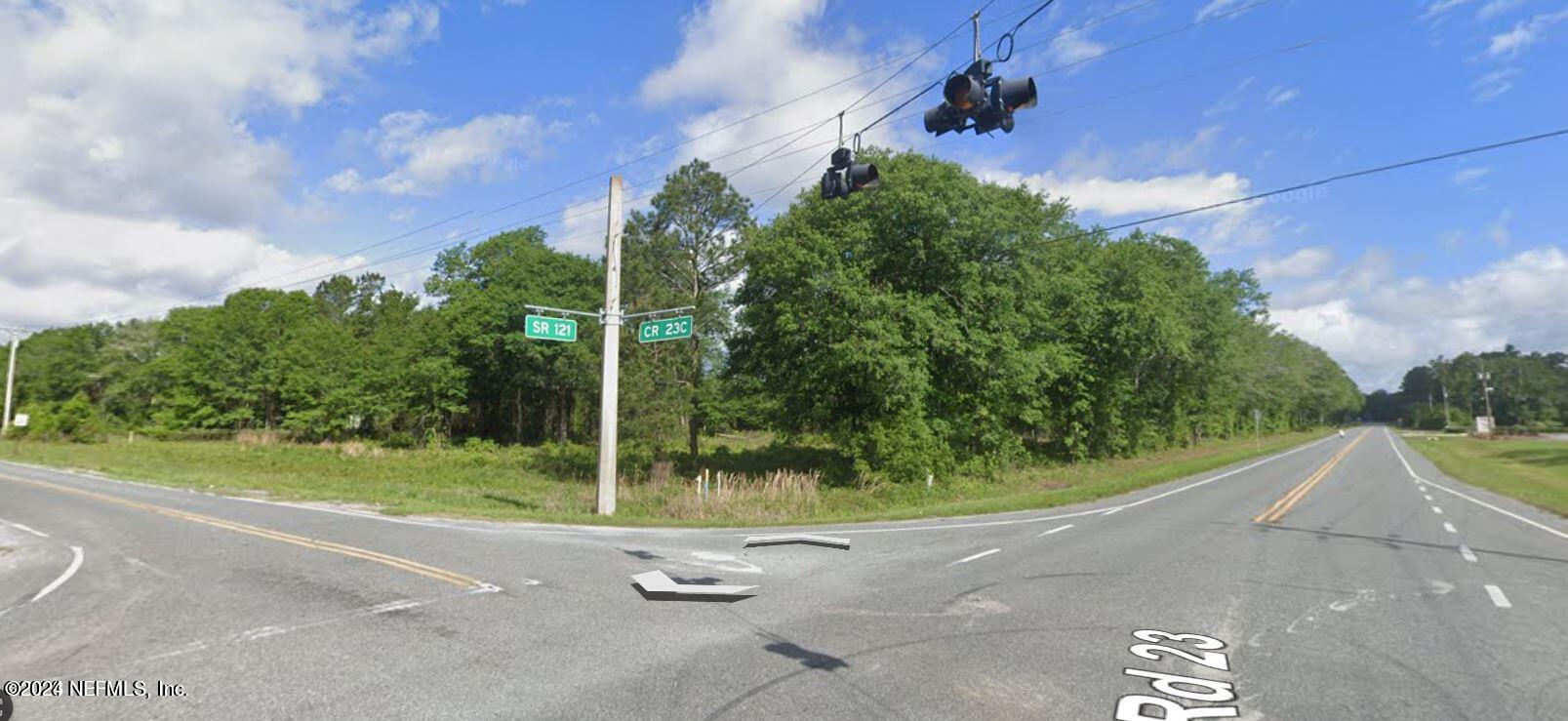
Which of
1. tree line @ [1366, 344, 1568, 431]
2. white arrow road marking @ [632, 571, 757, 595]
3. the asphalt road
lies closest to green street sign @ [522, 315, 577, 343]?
the asphalt road

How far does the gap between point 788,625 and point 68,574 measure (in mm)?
11547

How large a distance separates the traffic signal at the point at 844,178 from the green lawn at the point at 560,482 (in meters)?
9.36

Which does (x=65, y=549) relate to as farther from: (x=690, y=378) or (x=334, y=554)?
(x=690, y=378)

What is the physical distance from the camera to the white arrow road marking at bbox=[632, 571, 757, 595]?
28.2ft

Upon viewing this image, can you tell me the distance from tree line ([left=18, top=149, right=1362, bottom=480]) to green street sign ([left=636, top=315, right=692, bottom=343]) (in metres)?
8.31

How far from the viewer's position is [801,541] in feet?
42.8

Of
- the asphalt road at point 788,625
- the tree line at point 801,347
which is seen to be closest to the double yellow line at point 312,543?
the asphalt road at point 788,625

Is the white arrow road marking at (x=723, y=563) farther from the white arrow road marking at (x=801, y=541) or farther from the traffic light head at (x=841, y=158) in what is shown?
the traffic light head at (x=841, y=158)

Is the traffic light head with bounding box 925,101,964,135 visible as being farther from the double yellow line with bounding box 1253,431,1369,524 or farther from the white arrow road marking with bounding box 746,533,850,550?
the double yellow line with bounding box 1253,431,1369,524

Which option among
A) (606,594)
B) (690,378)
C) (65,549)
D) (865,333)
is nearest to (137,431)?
(690,378)

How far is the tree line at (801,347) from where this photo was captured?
26594 millimetres

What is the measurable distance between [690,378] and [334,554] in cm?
2449

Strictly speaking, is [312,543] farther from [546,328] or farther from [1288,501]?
[1288,501]

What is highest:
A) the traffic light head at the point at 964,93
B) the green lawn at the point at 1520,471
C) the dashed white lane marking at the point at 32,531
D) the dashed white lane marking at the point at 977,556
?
the traffic light head at the point at 964,93
